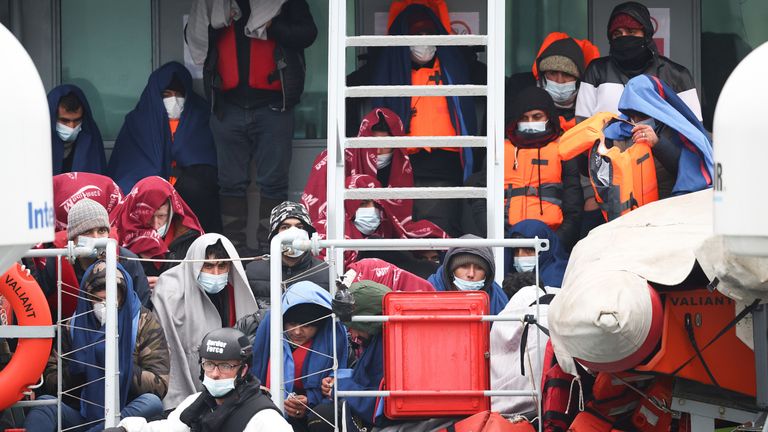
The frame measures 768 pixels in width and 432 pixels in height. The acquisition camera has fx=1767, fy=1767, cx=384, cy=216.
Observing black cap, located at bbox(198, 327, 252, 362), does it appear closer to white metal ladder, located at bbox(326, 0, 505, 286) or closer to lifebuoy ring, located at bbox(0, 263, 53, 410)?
lifebuoy ring, located at bbox(0, 263, 53, 410)

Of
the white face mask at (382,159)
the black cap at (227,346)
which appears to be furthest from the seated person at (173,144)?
the black cap at (227,346)

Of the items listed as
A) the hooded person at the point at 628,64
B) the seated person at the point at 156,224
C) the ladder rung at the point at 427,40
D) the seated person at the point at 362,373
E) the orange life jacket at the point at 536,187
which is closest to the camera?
the seated person at the point at 362,373

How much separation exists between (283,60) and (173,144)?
1039 mm

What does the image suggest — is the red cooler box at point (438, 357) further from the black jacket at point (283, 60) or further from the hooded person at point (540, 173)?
the black jacket at point (283, 60)

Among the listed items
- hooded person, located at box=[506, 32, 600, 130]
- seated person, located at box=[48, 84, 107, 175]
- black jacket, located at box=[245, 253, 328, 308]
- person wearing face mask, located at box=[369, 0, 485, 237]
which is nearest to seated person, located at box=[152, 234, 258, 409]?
black jacket, located at box=[245, 253, 328, 308]

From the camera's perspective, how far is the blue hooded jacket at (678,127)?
10.3 metres

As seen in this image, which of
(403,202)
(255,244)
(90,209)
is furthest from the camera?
(255,244)

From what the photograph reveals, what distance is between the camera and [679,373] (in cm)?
816

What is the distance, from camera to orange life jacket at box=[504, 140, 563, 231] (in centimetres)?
1180

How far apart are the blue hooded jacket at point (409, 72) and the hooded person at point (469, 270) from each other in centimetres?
217

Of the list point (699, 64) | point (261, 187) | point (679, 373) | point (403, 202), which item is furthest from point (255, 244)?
point (679, 373)

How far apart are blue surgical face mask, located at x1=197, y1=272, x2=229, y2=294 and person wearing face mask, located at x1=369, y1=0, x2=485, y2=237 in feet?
6.57

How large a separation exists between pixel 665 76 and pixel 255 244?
3.29 meters

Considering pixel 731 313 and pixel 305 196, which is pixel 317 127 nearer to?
pixel 305 196
